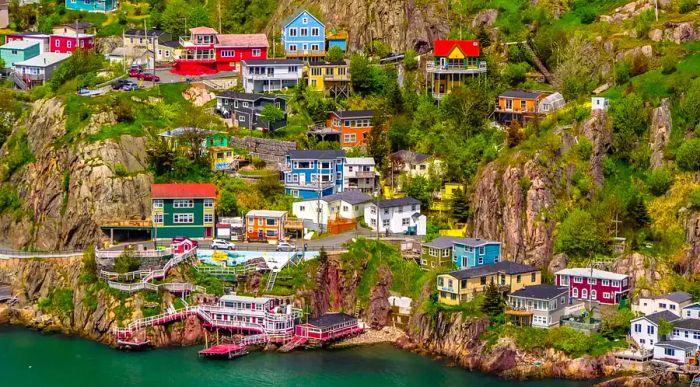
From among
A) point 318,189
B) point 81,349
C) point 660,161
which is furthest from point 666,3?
point 81,349

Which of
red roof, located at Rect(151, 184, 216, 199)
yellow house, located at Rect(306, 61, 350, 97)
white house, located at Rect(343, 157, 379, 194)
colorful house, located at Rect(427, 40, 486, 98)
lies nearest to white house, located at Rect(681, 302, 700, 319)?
white house, located at Rect(343, 157, 379, 194)

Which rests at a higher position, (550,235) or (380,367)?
(550,235)

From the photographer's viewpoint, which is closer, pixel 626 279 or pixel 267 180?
pixel 626 279

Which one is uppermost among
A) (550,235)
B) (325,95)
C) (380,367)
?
(325,95)

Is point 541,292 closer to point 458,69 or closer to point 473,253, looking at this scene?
point 473,253

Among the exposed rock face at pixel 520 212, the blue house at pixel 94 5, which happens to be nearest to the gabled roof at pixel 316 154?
the exposed rock face at pixel 520 212

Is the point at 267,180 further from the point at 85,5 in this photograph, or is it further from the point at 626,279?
the point at 85,5
